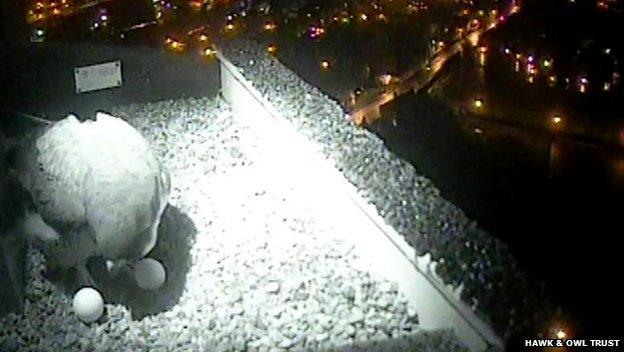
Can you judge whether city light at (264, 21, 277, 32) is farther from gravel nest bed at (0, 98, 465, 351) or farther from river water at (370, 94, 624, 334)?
gravel nest bed at (0, 98, 465, 351)

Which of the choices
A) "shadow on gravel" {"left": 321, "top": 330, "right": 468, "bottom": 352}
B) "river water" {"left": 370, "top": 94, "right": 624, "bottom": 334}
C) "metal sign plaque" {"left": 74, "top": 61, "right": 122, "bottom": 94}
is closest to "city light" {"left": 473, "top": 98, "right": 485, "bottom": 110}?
"river water" {"left": 370, "top": 94, "right": 624, "bottom": 334}

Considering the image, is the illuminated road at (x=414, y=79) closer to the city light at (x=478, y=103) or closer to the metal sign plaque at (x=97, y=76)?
the city light at (x=478, y=103)

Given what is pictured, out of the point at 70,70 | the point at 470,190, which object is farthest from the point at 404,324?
the point at 70,70

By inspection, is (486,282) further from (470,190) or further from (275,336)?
(470,190)

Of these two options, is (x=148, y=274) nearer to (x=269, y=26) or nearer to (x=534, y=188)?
(x=534, y=188)

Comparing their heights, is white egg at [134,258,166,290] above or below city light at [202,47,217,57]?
above

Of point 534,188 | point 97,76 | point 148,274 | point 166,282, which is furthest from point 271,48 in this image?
point 148,274
